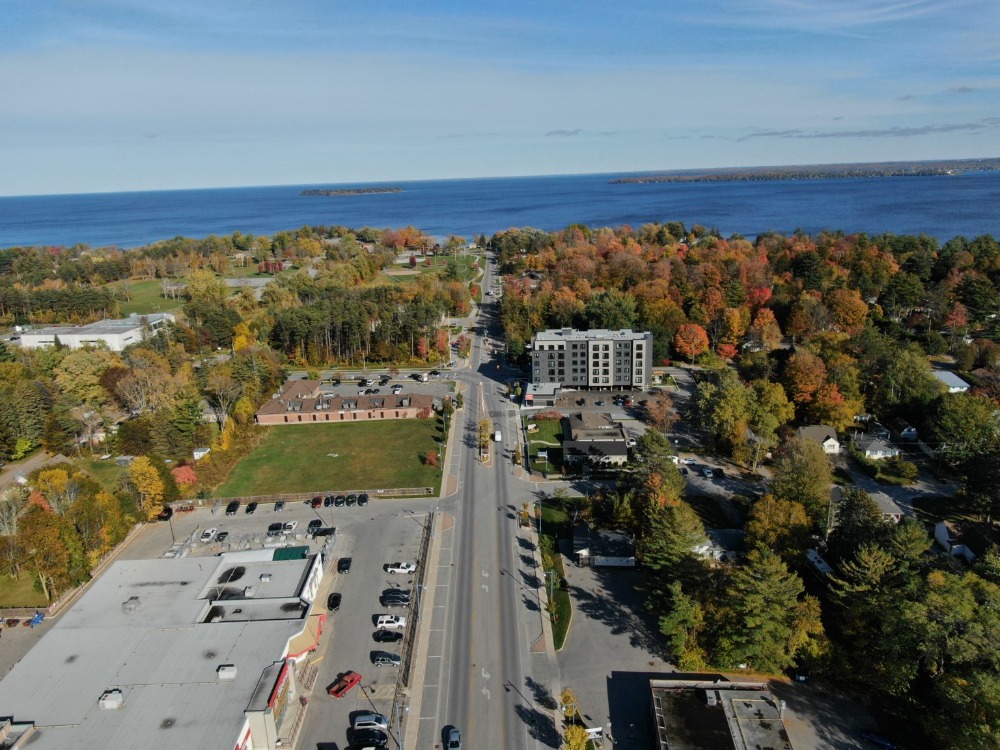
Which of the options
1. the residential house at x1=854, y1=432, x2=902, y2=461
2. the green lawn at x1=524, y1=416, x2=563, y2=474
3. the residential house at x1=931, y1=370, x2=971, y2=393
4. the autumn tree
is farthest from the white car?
the residential house at x1=931, y1=370, x2=971, y2=393

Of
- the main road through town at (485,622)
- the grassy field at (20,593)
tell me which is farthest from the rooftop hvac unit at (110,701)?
the grassy field at (20,593)

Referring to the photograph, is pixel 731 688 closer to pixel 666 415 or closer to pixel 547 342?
pixel 666 415

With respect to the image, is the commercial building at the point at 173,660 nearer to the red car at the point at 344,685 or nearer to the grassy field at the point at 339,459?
the red car at the point at 344,685

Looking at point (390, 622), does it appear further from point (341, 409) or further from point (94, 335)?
point (94, 335)

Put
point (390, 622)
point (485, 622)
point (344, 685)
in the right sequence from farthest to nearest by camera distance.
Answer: point (485, 622) → point (390, 622) → point (344, 685)

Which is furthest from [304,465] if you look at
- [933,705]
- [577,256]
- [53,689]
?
[577,256]

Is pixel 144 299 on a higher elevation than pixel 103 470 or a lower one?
higher

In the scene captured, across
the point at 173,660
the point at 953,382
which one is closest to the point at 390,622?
the point at 173,660
